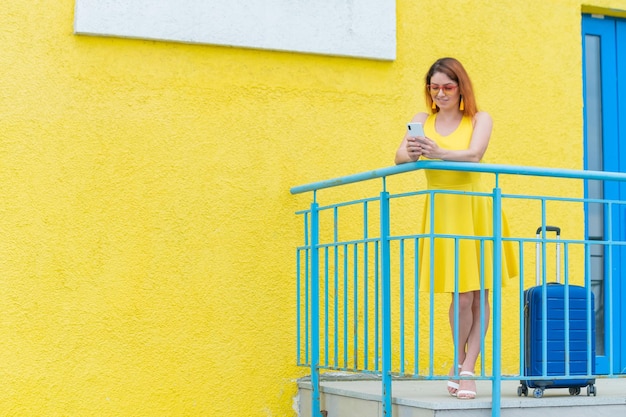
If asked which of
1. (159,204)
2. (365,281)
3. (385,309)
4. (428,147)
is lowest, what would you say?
(385,309)

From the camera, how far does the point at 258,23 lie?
6.28 meters

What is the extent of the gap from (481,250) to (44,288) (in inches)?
89.8

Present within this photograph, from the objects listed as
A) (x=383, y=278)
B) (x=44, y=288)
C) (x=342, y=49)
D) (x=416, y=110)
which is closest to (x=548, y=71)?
(x=416, y=110)

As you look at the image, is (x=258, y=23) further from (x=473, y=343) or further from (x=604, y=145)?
(x=604, y=145)

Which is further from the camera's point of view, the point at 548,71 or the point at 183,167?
the point at 548,71

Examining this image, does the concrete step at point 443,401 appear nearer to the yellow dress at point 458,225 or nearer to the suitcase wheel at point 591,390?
the suitcase wheel at point 591,390

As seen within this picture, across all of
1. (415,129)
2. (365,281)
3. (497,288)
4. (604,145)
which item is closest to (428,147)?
(415,129)

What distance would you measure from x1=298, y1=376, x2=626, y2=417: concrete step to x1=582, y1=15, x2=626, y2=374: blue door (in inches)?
41.9

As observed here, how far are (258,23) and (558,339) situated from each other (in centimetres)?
243

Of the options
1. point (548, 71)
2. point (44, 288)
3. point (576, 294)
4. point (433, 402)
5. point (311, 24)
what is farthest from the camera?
point (548, 71)

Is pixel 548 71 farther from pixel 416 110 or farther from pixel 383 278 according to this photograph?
pixel 383 278

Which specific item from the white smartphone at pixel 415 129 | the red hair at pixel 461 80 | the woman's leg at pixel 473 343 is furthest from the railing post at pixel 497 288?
the red hair at pixel 461 80

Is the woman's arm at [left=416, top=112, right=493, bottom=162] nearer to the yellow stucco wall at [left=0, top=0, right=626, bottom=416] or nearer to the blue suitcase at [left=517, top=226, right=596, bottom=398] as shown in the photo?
the blue suitcase at [left=517, top=226, right=596, bottom=398]

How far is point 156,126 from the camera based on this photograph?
19.9 ft
